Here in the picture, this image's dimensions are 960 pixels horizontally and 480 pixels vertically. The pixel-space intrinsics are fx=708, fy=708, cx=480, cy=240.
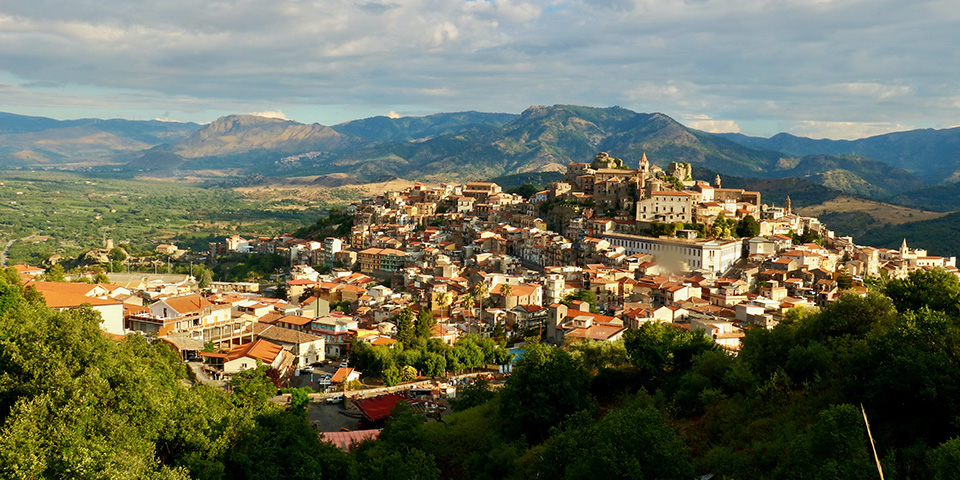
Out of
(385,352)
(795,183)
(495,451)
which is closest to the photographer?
(495,451)

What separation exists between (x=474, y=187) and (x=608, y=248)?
1466 inches

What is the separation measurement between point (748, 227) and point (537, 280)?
19.8 m

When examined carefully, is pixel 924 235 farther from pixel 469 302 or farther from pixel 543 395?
pixel 543 395

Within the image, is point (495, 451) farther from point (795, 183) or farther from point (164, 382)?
point (795, 183)

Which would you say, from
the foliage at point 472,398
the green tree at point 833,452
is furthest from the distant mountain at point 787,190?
the green tree at point 833,452

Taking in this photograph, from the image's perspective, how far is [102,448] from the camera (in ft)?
53.6

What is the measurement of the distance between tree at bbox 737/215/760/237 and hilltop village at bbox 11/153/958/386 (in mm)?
137

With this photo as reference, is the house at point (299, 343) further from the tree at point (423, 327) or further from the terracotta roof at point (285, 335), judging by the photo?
the tree at point (423, 327)

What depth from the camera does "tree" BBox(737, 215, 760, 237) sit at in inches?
A: 2362

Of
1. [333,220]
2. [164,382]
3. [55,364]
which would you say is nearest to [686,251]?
[164,382]

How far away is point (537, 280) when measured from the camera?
5428cm

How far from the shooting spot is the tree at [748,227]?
197ft

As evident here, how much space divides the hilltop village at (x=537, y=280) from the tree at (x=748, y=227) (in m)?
0.14

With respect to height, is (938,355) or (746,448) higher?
(938,355)
